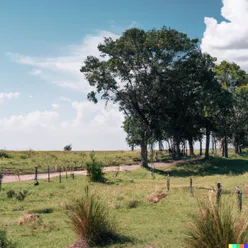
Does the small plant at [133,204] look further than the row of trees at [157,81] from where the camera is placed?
No

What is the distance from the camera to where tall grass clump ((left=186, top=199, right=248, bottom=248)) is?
24.3 feet

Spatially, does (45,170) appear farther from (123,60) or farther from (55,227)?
(55,227)

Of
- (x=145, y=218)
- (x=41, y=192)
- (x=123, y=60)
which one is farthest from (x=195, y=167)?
(x=145, y=218)

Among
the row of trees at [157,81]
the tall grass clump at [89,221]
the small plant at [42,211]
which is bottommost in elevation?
the small plant at [42,211]

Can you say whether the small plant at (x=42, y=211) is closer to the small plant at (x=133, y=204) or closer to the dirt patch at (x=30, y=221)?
the dirt patch at (x=30, y=221)

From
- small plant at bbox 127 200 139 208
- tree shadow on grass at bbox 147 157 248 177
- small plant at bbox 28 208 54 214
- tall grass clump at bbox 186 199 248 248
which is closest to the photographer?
tall grass clump at bbox 186 199 248 248

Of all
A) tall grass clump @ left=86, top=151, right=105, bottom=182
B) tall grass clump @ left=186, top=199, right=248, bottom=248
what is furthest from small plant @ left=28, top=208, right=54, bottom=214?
tall grass clump @ left=86, top=151, right=105, bottom=182

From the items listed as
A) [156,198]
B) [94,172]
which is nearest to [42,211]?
[156,198]

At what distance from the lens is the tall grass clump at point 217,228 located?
24.3 ft

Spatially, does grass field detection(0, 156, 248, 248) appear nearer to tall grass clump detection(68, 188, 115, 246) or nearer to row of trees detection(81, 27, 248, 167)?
tall grass clump detection(68, 188, 115, 246)

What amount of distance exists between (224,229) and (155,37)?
3838 cm

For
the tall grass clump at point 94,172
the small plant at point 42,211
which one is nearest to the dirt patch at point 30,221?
the small plant at point 42,211

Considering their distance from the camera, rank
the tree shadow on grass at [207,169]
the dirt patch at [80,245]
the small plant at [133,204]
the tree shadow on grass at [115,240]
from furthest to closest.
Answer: the tree shadow on grass at [207,169] < the small plant at [133,204] < the tree shadow on grass at [115,240] < the dirt patch at [80,245]

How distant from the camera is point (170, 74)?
146 ft
